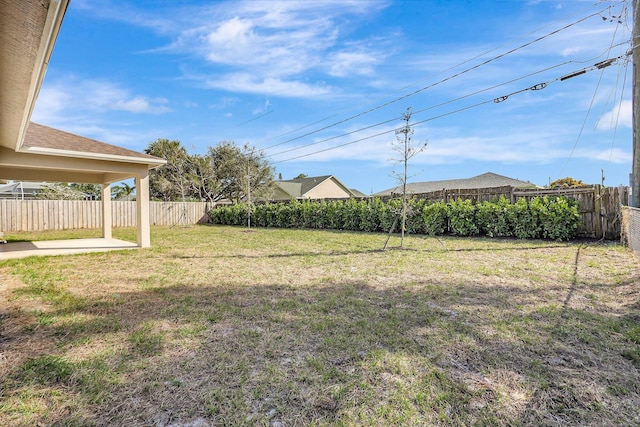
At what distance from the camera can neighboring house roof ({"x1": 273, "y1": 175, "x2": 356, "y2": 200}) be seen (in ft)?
92.2

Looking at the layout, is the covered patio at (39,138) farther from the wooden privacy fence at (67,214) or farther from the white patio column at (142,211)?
the wooden privacy fence at (67,214)

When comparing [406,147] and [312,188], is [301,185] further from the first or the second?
[406,147]

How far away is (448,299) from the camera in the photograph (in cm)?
372

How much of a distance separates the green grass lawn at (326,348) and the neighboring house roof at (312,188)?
908 inches

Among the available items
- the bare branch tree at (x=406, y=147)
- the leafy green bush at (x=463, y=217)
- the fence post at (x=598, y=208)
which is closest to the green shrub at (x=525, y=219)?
the leafy green bush at (x=463, y=217)

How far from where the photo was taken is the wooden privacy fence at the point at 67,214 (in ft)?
45.1

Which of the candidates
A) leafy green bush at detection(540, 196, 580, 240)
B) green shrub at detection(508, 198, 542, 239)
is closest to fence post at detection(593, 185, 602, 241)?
leafy green bush at detection(540, 196, 580, 240)

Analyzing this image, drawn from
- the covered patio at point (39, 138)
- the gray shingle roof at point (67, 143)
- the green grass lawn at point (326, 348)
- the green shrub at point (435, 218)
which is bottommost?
the green grass lawn at point (326, 348)

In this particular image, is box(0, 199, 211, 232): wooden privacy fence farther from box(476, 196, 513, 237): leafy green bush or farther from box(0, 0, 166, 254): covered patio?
box(476, 196, 513, 237): leafy green bush

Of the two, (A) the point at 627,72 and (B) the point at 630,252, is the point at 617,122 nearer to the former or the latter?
(A) the point at 627,72

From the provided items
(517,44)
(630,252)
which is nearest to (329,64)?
(517,44)

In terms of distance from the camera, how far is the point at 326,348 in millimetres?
2520

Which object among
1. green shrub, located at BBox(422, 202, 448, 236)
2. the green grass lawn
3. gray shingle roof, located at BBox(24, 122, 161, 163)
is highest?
gray shingle roof, located at BBox(24, 122, 161, 163)

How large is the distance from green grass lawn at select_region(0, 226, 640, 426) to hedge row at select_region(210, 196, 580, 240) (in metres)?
3.29
